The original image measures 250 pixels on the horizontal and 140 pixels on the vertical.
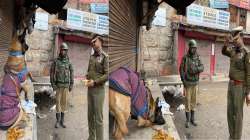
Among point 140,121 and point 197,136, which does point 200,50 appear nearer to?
point 197,136

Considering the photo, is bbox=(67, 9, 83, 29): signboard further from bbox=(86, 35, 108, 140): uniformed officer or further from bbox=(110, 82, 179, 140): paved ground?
bbox=(110, 82, 179, 140): paved ground

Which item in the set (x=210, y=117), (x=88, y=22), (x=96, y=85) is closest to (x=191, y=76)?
(x=210, y=117)

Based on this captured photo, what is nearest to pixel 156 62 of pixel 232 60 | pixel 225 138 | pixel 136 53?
pixel 136 53

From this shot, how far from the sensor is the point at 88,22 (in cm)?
329

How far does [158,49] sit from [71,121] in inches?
30.4

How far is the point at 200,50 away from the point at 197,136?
25.0 inches

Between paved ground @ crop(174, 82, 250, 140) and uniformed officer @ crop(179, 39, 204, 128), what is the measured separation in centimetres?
6

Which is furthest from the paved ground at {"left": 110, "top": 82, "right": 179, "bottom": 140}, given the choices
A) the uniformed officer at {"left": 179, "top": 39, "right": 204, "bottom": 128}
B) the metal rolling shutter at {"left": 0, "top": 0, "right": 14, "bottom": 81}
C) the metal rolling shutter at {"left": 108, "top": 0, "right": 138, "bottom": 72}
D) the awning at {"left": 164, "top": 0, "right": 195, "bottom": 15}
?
the metal rolling shutter at {"left": 0, "top": 0, "right": 14, "bottom": 81}

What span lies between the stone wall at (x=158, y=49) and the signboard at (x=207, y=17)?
204 millimetres

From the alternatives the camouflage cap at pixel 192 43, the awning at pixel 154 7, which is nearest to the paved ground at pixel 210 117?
the camouflage cap at pixel 192 43

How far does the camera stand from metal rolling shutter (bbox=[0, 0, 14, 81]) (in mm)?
3495

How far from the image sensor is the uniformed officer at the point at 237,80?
3830 millimetres

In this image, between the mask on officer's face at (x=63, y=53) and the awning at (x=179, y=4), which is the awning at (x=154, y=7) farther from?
the mask on officer's face at (x=63, y=53)

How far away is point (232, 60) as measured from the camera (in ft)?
12.8
